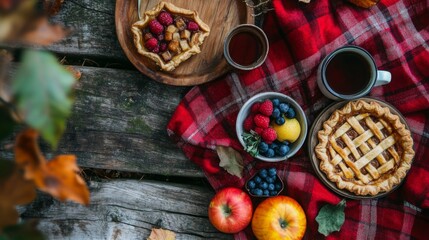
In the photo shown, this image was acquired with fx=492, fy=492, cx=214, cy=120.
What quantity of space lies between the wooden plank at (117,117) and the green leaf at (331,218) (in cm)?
56

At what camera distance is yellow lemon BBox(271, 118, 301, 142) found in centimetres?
171

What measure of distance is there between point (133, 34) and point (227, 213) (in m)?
0.71

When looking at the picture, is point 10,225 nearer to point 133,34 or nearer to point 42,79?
point 42,79

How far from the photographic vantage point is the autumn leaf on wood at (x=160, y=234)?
1813mm

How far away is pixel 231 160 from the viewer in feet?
5.82

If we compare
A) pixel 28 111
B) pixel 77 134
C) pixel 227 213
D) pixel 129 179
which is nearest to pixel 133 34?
pixel 77 134

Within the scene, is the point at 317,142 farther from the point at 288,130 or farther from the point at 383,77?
the point at 383,77

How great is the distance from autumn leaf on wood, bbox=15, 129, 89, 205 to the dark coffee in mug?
985 mm

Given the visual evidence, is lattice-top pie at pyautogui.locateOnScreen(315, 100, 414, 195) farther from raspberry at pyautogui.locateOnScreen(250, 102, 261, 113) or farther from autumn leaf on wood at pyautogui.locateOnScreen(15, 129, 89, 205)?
autumn leaf on wood at pyautogui.locateOnScreen(15, 129, 89, 205)

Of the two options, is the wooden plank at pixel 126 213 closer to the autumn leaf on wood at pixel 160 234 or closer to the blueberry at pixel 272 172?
the autumn leaf on wood at pixel 160 234

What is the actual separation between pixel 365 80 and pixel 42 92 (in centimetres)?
117

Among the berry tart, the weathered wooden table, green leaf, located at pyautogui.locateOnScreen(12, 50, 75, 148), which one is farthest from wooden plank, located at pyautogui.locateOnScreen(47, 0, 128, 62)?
green leaf, located at pyautogui.locateOnScreen(12, 50, 75, 148)

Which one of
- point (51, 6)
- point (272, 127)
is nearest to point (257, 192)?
point (272, 127)

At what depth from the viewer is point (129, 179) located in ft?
6.11
